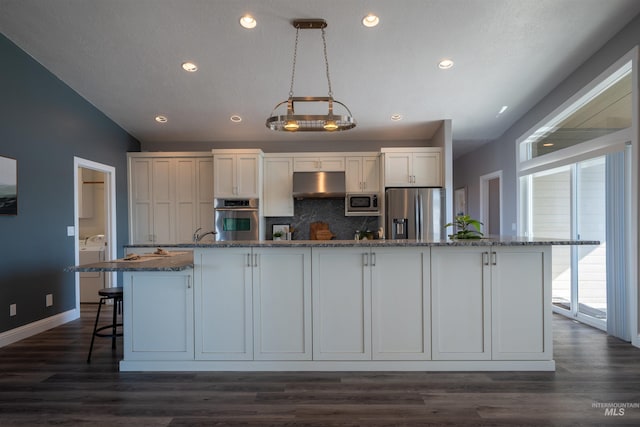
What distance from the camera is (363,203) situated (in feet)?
17.8

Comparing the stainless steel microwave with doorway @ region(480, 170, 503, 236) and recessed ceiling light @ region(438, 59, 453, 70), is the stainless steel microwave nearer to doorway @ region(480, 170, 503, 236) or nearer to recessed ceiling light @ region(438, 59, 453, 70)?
recessed ceiling light @ region(438, 59, 453, 70)

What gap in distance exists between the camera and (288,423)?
2.01 metres

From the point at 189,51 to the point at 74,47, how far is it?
1.11m

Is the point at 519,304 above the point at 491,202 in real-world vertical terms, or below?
below

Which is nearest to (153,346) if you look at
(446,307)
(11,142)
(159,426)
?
(159,426)

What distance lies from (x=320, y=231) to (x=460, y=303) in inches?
128

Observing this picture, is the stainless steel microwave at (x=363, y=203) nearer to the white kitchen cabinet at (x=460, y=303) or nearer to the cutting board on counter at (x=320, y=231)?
the cutting board on counter at (x=320, y=231)

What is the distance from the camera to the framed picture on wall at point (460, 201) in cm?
777

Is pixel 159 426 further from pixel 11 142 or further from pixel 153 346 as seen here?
pixel 11 142

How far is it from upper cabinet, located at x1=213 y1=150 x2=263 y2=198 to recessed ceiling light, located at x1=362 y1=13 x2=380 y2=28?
8.55ft

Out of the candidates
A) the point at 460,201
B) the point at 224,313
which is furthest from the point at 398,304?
the point at 460,201

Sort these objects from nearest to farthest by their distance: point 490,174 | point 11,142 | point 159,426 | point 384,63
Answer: point 159,426
point 11,142
point 384,63
point 490,174

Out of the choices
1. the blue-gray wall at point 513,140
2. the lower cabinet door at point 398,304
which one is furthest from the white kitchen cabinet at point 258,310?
the blue-gray wall at point 513,140

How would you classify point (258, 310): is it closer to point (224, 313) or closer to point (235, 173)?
point (224, 313)
